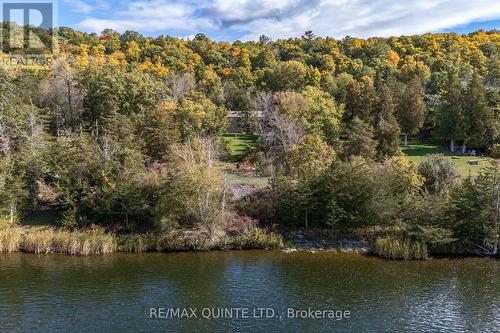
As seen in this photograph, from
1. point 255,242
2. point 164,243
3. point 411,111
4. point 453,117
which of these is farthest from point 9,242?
point 453,117

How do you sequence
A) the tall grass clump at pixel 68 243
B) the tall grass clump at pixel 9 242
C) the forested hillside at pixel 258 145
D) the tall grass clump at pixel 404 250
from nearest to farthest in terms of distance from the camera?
the tall grass clump at pixel 404 250 → the tall grass clump at pixel 68 243 → the tall grass clump at pixel 9 242 → the forested hillside at pixel 258 145

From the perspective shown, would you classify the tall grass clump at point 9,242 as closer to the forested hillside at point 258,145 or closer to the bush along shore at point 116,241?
the bush along shore at point 116,241

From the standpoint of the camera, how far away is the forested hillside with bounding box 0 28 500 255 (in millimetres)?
41312

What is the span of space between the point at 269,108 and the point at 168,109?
16174 mm

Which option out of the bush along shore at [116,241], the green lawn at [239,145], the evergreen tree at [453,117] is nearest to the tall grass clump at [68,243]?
the bush along shore at [116,241]

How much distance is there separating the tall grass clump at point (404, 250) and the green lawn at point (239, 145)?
2850 centimetres

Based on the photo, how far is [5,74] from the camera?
218 ft

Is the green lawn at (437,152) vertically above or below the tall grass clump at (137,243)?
above

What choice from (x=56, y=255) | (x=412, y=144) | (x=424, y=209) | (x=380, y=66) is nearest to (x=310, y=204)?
(x=424, y=209)

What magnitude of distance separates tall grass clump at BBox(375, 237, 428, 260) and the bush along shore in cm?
913

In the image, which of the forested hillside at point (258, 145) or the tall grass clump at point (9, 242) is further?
the forested hillside at point (258, 145)

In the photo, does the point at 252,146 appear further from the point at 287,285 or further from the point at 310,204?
the point at 287,285

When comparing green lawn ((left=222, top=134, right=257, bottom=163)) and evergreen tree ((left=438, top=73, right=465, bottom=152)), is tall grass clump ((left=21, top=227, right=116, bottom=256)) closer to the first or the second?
green lawn ((left=222, top=134, right=257, bottom=163))

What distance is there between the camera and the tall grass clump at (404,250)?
124 ft
